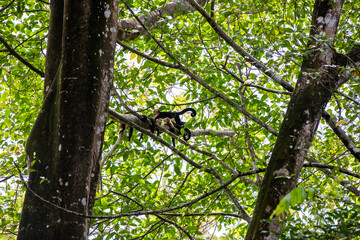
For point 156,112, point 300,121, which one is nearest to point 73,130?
point 300,121

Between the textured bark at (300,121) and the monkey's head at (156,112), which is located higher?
the monkey's head at (156,112)

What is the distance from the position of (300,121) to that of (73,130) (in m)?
1.40

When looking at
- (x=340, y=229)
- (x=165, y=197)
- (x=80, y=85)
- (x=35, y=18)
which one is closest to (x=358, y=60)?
(x=340, y=229)

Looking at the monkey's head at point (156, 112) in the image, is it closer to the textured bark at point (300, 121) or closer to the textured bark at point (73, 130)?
the textured bark at point (300, 121)

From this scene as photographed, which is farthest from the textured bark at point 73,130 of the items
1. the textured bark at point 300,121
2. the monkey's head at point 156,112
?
the monkey's head at point 156,112

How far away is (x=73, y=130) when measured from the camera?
6.75 ft

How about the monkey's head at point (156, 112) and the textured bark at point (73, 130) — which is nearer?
the textured bark at point (73, 130)

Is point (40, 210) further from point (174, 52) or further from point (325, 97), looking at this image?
point (174, 52)

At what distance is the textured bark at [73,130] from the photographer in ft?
6.57

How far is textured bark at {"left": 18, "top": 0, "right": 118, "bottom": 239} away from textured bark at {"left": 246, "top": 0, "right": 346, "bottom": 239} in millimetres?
1016

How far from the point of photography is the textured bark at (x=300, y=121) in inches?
78.7

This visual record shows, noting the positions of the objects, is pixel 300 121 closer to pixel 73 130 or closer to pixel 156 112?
pixel 73 130

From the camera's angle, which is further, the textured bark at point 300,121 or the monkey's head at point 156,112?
the monkey's head at point 156,112

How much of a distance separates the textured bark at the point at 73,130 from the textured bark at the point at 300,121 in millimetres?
1016
